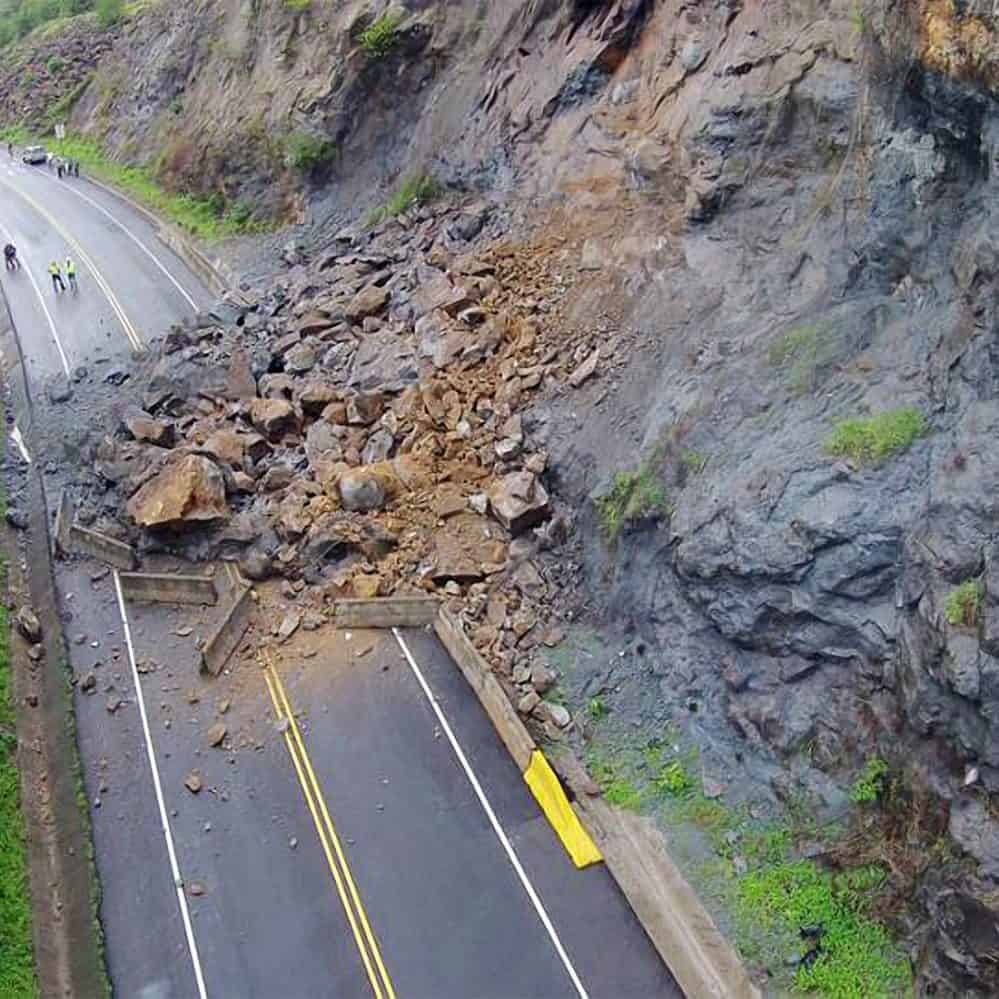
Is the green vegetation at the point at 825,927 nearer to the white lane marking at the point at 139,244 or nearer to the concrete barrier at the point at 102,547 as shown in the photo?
the concrete barrier at the point at 102,547

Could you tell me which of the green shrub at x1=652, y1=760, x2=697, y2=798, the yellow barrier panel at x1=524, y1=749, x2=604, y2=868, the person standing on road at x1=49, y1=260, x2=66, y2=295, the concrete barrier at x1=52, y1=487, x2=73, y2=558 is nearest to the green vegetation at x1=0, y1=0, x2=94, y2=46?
the person standing on road at x1=49, y1=260, x2=66, y2=295

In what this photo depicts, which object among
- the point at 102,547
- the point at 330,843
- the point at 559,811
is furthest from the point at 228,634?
the point at 559,811

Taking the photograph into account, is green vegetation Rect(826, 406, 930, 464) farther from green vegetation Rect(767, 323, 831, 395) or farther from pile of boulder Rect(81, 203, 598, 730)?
pile of boulder Rect(81, 203, 598, 730)

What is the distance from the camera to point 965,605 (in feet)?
43.7

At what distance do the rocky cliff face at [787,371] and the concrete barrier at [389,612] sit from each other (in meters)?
1.71

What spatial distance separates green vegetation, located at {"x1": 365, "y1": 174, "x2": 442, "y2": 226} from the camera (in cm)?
3134

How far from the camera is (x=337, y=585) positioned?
2066 centimetres

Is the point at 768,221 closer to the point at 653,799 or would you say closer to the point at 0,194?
the point at 653,799

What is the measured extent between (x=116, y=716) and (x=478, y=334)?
36.1ft

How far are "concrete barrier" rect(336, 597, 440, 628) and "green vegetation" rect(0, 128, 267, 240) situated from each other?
2096 cm

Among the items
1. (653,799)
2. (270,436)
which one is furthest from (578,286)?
(653,799)

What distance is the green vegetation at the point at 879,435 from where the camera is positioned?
1545cm

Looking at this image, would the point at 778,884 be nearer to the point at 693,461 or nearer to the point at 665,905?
the point at 665,905

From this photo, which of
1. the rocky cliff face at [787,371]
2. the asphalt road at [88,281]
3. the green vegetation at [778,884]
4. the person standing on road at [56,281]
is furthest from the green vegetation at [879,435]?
the person standing on road at [56,281]
